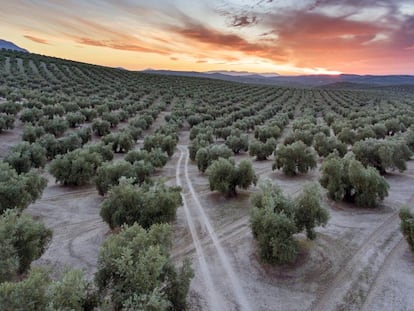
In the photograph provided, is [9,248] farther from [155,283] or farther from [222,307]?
[222,307]

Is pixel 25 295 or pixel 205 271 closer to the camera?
pixel 25 295

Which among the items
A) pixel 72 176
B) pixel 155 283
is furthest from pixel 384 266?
pixel 72 176

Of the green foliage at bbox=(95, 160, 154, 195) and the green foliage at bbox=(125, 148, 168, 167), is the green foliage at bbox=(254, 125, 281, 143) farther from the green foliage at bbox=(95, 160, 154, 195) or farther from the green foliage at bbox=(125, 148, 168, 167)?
the green foliage at bbox=(95, 160, 154, 195)

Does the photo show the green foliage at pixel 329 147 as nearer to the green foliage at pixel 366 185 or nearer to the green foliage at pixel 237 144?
the green foliage at pixel 237 144

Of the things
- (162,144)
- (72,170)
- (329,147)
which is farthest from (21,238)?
(329,147)

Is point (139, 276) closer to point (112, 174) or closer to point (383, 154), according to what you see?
point (112, 174)

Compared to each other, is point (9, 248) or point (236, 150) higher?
point (9, 248)
